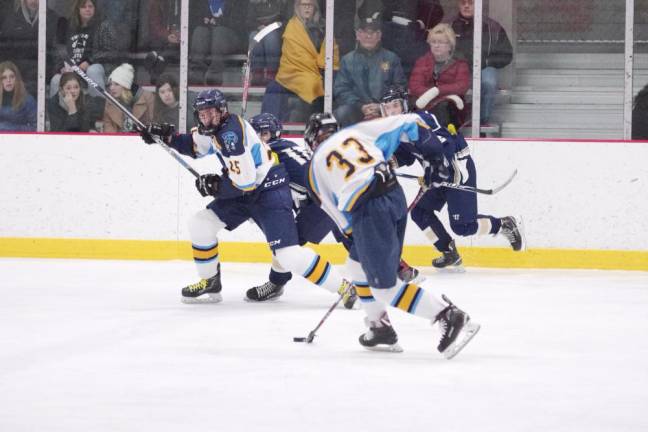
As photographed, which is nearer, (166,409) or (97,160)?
(166,409)

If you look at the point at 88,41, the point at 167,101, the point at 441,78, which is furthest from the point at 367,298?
the point at 88,41

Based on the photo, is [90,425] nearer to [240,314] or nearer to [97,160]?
[240,314]

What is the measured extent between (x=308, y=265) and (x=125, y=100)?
2.89m

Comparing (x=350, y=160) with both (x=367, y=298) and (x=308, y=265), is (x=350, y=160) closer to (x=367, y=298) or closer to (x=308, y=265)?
(x=367, y=298)

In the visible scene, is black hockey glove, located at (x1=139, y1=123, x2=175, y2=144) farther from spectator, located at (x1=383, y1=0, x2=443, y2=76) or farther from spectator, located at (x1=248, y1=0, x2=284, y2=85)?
spectator, located at (x1=383, y1=0, x2=443, y2=76)

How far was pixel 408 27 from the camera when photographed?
7215mm

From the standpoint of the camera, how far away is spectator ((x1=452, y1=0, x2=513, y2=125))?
23.3ft

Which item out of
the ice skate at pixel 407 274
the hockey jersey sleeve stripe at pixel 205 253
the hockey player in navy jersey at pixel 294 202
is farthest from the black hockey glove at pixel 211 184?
the ice skate at pixel 407 274

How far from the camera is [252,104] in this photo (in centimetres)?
737

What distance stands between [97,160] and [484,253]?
2.44m

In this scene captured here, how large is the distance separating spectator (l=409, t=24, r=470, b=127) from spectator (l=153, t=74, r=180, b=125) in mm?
1497

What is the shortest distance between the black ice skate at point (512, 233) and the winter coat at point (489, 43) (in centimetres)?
105

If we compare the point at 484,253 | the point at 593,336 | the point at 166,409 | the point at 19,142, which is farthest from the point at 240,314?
the point at 19,142

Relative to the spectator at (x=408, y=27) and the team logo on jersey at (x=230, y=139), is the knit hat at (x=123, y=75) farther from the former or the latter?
the team logo on jersey at (x=230, y=139)
